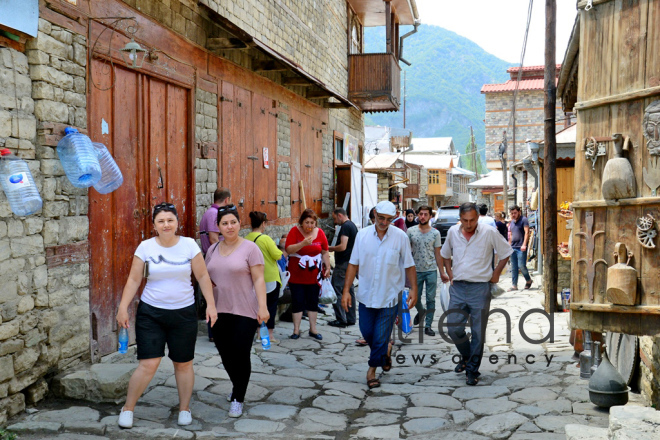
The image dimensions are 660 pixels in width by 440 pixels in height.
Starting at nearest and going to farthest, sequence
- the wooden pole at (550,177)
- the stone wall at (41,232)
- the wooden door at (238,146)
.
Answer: the stone wall at (41,232) < the wooden pole at (550,177) < the wooden door at (238,146)

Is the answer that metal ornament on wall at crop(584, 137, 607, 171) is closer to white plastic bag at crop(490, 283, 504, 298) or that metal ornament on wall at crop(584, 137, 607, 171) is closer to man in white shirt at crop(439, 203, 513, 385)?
man in white shirt at crop(439, 203, 513, 385)

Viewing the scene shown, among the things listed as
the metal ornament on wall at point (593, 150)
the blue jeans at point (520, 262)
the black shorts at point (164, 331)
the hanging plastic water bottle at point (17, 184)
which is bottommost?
the blue jeans at point (520, 262)

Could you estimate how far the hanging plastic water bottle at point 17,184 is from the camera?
15.6ft

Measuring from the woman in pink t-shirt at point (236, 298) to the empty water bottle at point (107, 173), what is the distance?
1.50 meters

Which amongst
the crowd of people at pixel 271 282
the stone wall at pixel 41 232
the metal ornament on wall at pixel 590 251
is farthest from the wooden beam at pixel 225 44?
the metal ornament on wall at pixel 590 251

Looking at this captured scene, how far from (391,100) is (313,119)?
3078 millimetres

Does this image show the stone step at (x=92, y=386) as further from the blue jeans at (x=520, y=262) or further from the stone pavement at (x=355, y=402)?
the blue jeans at (x=520, y=262)

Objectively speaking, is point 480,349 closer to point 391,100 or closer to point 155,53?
point 155,53

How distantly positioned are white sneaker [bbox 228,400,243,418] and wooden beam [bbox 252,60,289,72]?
6543mm

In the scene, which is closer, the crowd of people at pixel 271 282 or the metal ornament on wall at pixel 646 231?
the metal ornament on wall at pixel 646 231

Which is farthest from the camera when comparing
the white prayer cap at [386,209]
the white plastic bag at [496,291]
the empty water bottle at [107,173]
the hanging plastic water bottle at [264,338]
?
the white plastic bag at [496,291]

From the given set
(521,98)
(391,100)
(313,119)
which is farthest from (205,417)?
(521,98)

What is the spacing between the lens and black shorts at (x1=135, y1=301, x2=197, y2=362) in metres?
4.71

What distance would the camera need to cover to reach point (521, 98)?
1570 inches
